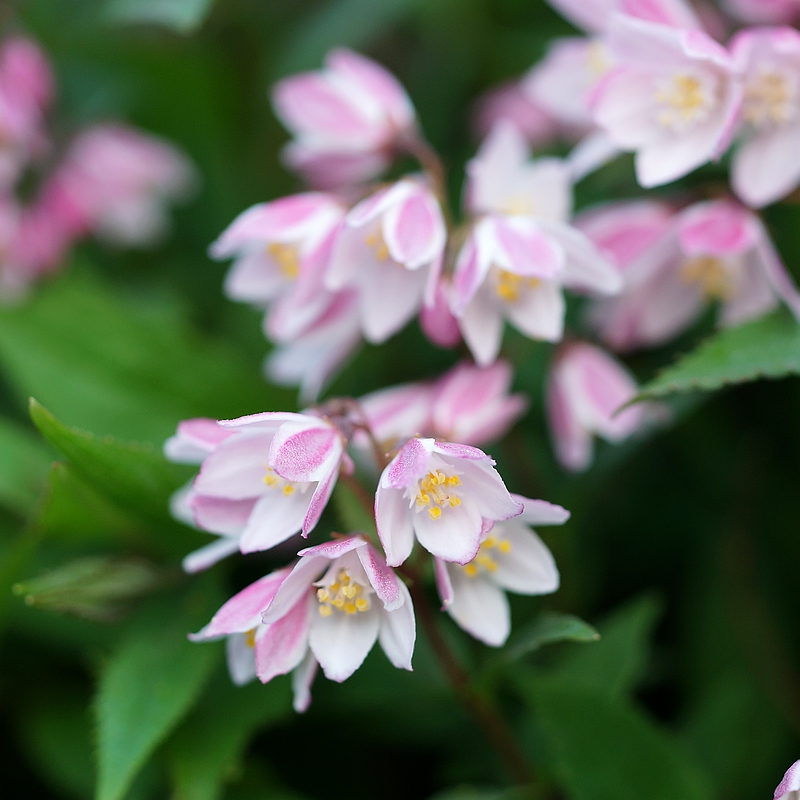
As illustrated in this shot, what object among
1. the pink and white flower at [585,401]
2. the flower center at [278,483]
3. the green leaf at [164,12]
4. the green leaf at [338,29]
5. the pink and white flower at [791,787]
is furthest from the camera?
the green leaf at [338,29]

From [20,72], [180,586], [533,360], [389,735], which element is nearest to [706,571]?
[533,360]

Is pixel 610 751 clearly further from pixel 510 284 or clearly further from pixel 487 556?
pixel 510 284

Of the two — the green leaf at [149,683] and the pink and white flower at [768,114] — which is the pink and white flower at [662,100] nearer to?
the pink and white flower at [768,114]

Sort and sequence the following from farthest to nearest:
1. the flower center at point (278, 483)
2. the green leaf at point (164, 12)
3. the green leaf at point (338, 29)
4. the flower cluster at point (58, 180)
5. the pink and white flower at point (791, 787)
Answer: the green leaf at point (338, 29) < the flower cluster at point (58, 180) < the green leaf at point (164, 12) < the flower center at point (278, 483) < the pink and white flower at point (791, 787)

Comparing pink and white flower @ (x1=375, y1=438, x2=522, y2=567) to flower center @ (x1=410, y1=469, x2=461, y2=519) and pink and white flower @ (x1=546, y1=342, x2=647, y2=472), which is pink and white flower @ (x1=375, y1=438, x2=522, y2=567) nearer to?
flower center @ (x1=410, y1=469, x2=461, y2=519)

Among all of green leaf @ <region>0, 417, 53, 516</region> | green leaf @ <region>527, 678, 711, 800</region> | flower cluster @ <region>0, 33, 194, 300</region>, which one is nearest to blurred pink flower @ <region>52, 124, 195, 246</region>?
flower cluster @ <region>0, 33, 194, 300</region>

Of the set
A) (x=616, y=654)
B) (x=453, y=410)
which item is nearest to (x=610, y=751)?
(x=616, y=654)

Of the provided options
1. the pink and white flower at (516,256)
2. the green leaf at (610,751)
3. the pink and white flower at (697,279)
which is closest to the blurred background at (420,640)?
the green leaf at (610,751)
